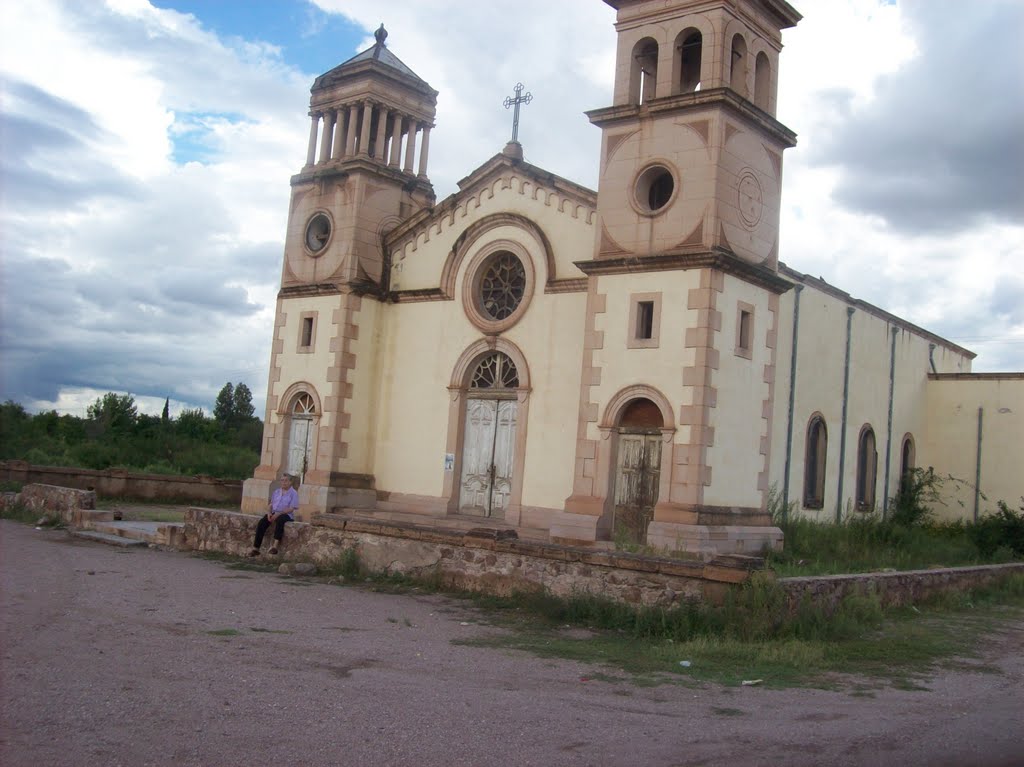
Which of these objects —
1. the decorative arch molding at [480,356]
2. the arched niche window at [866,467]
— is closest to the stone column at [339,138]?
the decorative arch molding at [480,356]

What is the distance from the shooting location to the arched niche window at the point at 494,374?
20.9 m

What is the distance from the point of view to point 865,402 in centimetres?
2486

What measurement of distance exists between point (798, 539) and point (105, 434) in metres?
32.2

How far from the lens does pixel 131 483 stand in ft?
90.7

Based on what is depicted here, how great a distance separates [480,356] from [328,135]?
713 centimetres

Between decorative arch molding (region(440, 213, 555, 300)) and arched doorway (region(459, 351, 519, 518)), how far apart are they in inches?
77.4

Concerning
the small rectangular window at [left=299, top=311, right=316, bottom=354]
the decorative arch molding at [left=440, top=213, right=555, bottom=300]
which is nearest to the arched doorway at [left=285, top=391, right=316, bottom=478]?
the small rectangular window at [left=299, top=311, right=316, bottom=354]

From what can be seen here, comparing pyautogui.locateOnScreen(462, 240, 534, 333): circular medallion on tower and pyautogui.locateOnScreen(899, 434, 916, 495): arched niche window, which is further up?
pyautogui.locateOnScreen(462, 240, 534, 333): circular medallion on tower

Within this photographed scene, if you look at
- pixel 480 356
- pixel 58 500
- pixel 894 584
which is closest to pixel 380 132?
pixel 480 356

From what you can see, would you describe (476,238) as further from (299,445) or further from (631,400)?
(299,445)

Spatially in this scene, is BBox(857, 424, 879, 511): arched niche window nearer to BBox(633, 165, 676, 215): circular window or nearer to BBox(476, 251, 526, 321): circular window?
BBox(476, 251, 526, 321): circular window

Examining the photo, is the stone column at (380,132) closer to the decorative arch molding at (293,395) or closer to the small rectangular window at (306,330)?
the small rectangular window at (306,330)

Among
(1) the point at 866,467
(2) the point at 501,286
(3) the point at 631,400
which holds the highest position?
(2) the point at 501,286

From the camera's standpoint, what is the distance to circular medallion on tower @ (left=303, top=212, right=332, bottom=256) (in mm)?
23663
